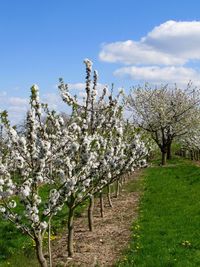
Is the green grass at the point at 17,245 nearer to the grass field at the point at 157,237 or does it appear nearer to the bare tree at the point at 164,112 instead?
the grass field at the point at 157,237

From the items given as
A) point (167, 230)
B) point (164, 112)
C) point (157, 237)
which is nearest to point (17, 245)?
point (157, 237)

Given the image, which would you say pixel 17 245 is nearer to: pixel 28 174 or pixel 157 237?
pixel 157 237

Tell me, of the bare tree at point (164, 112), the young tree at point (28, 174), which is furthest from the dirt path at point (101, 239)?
the bare tree at point (164, 112)

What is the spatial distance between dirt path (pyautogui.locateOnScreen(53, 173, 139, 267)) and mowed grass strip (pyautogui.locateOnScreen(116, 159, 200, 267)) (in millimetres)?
424

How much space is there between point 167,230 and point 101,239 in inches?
95.2

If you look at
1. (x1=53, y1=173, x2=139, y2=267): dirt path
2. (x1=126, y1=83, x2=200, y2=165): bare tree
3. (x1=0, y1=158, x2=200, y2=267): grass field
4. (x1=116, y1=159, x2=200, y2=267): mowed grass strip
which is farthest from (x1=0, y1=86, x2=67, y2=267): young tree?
(x1=126, y1=83, x2=200, y2=165): bare tree

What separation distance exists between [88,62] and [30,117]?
454 cm

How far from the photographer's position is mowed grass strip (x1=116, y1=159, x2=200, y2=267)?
12.1 m

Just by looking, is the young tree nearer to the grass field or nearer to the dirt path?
the dirt path

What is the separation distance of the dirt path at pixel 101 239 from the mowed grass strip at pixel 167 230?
16.7 inches

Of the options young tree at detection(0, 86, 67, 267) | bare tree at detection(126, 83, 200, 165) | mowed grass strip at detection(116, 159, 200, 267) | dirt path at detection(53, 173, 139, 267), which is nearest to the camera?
young tree at detection(0, 86, 67, 267)

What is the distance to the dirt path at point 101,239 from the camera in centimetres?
1255

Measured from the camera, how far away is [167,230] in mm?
15172

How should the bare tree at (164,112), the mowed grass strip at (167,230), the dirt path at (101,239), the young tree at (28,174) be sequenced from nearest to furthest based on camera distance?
the young tree at (28,174) → the mowed grass strip at (167,230) → the dirt path at (101,239) → the bare tree at (164,112)
